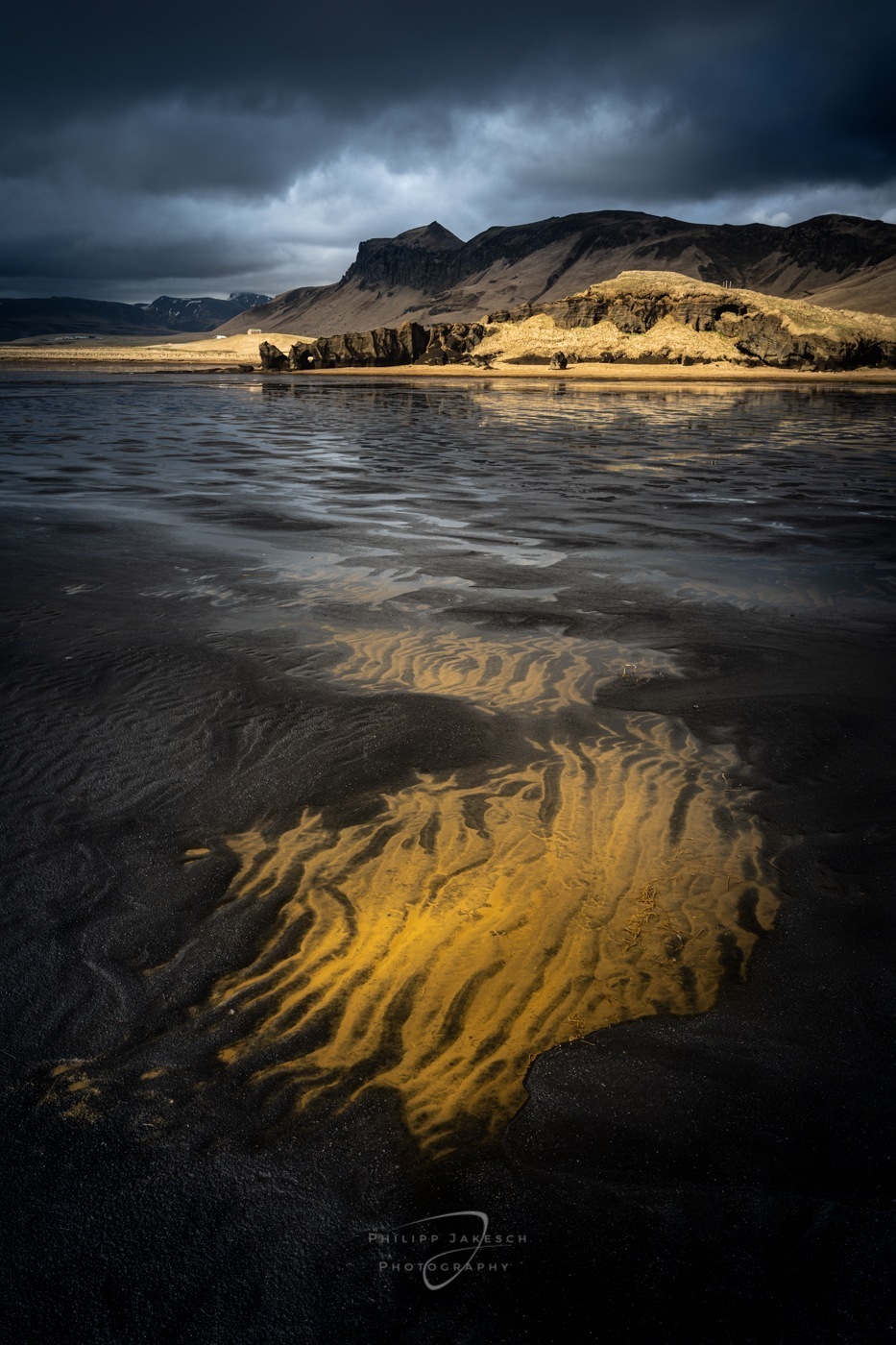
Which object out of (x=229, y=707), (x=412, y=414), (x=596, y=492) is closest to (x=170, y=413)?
(x=412, y=414)

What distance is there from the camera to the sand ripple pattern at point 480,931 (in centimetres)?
268

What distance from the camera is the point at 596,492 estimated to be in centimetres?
1495

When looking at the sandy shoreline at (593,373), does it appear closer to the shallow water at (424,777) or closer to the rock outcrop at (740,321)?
the rock outcrop at (740,321)

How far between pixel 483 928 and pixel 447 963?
26cm

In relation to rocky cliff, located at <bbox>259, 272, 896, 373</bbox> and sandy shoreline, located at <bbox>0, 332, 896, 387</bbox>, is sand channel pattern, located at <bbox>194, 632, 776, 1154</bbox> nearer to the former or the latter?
sandy shoreline, located at <bbox>0, 332, 896, 387</bbox>

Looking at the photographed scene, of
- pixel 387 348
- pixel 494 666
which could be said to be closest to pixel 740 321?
pixel 387 348

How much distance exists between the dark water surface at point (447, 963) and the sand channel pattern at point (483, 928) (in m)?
0.02

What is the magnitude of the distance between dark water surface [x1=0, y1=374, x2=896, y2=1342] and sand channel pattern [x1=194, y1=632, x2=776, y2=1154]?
2 centimetres

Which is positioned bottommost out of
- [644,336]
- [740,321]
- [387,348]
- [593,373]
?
[593,373]

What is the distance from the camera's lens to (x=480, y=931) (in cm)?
332

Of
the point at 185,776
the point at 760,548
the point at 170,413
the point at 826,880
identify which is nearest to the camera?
the point at 826,880

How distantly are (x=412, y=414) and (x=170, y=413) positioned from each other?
1156 centimetres

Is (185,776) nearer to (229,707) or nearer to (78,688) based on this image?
(229,707)
